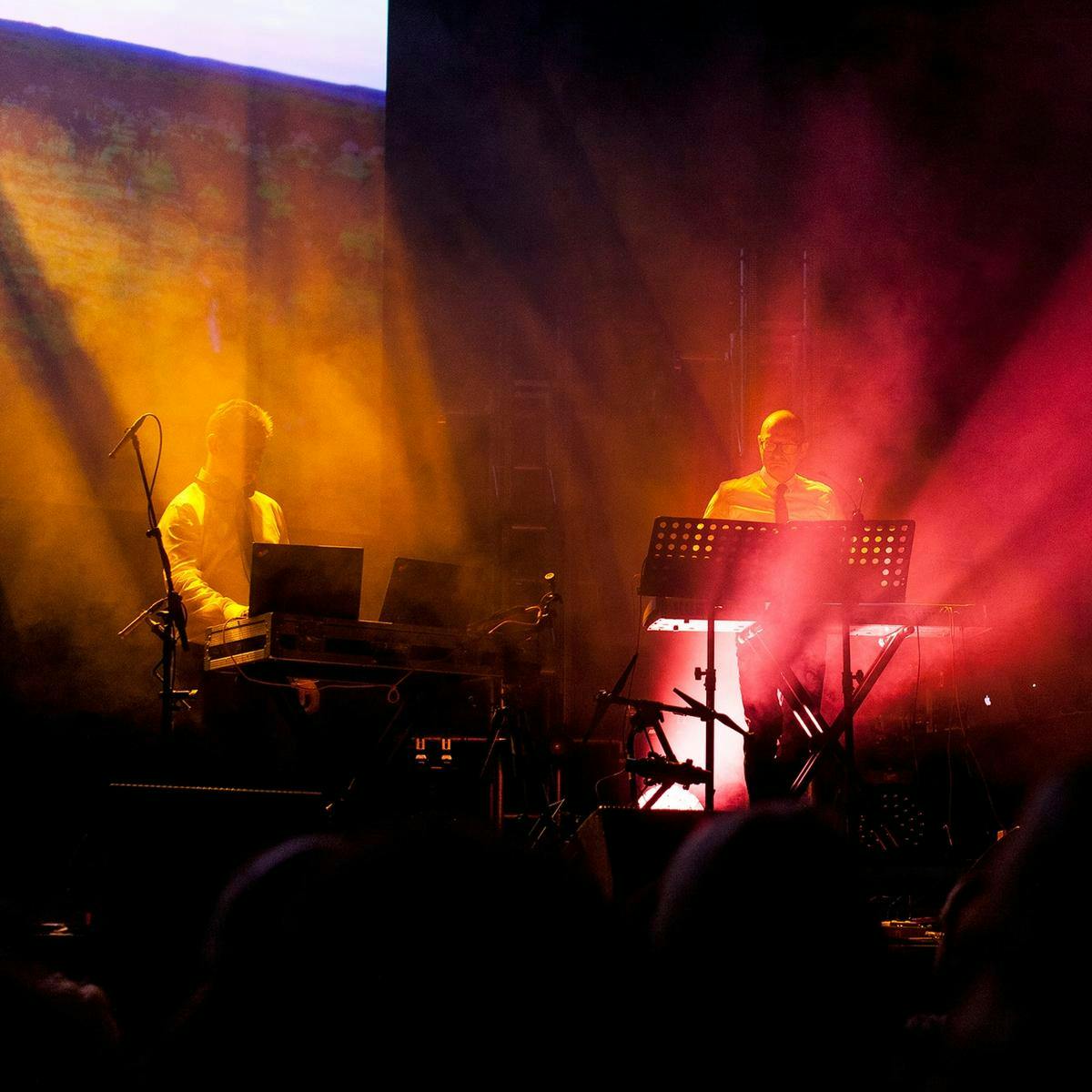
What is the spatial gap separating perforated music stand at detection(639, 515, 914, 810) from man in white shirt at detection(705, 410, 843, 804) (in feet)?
0.88

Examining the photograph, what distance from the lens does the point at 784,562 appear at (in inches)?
164

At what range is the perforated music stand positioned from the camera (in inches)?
162

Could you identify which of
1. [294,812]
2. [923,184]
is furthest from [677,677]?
[294,812]

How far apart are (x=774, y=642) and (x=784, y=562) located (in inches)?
24.1

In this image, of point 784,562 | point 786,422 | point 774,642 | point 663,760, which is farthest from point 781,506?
point 663,760

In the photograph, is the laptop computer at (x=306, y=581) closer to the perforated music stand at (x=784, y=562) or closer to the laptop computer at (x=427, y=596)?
the laptop computer at (x=427, y=596)

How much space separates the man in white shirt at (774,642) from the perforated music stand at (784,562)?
27 centimetres

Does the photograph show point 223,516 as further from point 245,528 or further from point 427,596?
point 427,596

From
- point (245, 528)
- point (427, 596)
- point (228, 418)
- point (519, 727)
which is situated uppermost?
point (228, 418)

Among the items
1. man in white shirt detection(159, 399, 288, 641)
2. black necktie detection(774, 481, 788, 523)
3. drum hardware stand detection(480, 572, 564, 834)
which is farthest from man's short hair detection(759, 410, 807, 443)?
man in white shirt detection(159, 399, 288, 641)

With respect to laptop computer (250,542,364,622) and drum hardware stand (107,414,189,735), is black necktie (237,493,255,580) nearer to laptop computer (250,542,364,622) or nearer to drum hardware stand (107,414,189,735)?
drum hardware stand (107,414,189,735)

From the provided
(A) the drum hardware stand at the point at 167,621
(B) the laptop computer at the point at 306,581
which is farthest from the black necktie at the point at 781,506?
Answer: (A) the drum hardware stand at the point at 167,621

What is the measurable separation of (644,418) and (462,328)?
4.13ft

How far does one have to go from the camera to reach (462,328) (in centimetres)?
666
